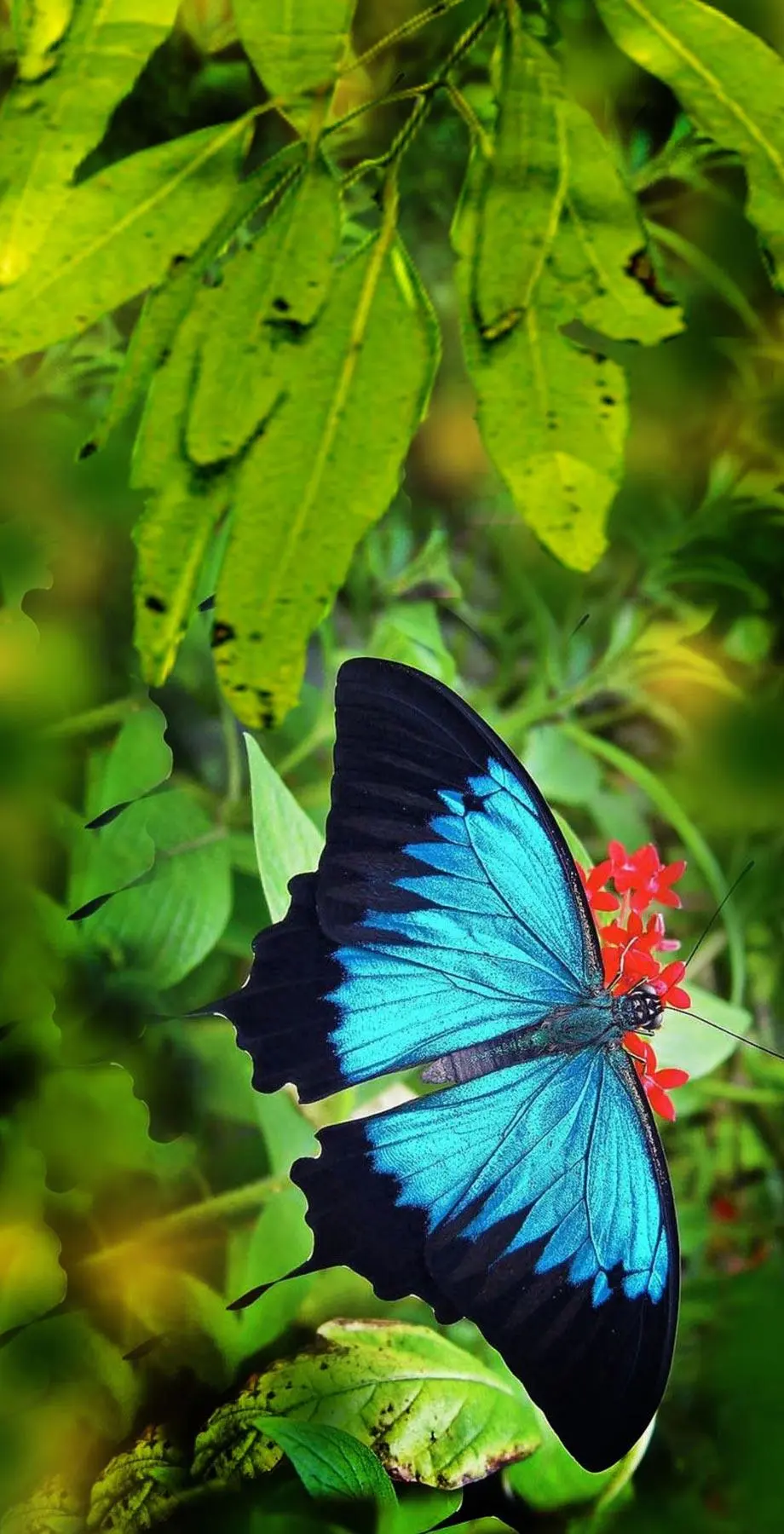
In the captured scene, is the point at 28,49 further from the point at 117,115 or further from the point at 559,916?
the point at 559,916

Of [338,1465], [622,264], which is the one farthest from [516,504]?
[338,1465]

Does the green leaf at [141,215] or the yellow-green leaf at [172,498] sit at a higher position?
the green leaf at [141,215]

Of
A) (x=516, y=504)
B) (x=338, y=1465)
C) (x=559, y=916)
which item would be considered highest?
(x=516, y=504)

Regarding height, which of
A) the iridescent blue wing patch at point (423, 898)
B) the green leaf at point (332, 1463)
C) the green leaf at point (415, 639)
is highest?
the green leaf at point (415, 639)

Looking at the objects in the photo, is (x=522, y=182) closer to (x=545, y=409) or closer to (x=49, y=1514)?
(x=545, y=409)

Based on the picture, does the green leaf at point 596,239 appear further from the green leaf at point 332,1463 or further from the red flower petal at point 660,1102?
the green leaf at point 332,1463

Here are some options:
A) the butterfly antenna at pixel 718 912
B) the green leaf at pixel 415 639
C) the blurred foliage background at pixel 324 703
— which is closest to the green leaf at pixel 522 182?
the blurred foliage background at pixel 324 703

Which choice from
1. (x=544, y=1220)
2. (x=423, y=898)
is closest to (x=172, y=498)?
(x=423, y=898)
